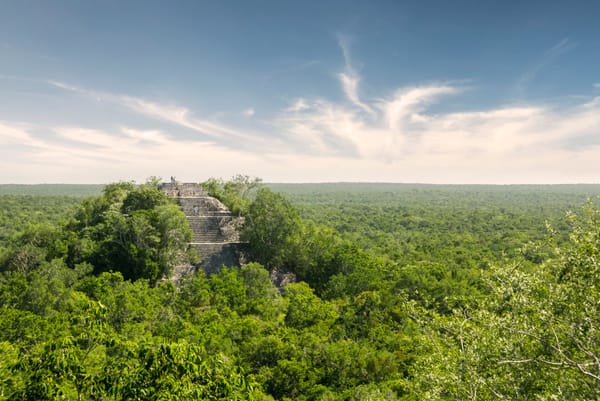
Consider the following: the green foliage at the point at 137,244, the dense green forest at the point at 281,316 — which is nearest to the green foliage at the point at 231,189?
the dense green forest at the point at 281,316

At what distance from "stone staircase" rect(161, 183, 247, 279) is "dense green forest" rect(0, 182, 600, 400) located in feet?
4.17

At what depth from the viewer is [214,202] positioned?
Answer: 3506cm

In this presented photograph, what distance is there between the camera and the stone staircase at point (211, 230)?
28109 millimetres

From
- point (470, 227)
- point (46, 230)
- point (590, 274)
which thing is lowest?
point (470, 227)

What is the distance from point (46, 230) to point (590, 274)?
107 feet

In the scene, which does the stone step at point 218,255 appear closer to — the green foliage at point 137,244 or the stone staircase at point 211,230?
the stone staircase at point 211,230

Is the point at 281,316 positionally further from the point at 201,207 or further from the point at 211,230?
the point at 201,207

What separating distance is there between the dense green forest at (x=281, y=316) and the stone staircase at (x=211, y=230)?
1.27m

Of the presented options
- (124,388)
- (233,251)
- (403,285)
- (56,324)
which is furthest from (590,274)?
(233,251)

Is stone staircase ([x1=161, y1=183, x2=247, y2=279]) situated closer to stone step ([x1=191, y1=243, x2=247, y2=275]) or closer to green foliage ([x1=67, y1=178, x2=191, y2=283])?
stone step ([x1=191, y1=243, x2=247, y2=275])

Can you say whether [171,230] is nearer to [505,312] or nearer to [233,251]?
[233,251]

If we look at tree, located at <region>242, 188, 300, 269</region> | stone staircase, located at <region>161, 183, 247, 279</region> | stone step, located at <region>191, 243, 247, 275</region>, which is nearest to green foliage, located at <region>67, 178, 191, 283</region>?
stone step, located at <region>191, 243, 247, 275</region>

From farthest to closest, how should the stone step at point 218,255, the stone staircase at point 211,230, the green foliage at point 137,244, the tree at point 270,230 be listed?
the stone staircase at point 211,230
the tree at point 270,230
the stone step at point 218,255
the green foliage at point 137,244

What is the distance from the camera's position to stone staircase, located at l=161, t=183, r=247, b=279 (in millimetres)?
28109
